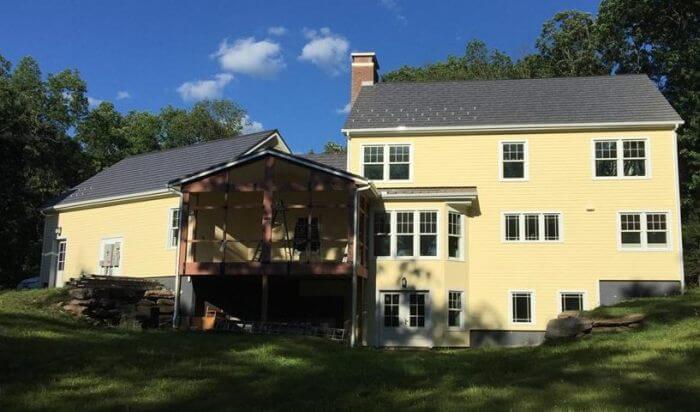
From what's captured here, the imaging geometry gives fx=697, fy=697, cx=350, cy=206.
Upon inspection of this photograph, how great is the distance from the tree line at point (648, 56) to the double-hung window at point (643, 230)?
137 inches

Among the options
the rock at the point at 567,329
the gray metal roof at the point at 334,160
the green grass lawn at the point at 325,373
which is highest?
the gray metal roof at the point at 334,160

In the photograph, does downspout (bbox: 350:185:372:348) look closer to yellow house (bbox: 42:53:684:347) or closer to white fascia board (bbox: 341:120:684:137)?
yellow house (bbox: 42:53:684:347)

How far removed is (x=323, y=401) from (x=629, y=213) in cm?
1616

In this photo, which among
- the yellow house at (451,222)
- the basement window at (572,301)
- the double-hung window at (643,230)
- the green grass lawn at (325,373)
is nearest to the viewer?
the green grass lawn at (325,373)

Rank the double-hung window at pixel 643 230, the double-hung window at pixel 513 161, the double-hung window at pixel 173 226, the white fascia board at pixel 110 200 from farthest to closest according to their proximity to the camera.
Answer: the white fascia board at pixel 110 200 < the double-hung window at pixel 173 226 < the double-hung window at pixel 513 161 < the double-hung window at pixel 643 230

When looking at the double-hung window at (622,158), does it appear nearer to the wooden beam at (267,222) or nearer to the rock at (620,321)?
the rock at (620,321)

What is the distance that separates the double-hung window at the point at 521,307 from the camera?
2321 cm

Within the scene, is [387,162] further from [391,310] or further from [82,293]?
[82,293]

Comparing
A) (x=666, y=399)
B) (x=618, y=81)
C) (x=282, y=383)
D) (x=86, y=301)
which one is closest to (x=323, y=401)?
(x=282, y=383)

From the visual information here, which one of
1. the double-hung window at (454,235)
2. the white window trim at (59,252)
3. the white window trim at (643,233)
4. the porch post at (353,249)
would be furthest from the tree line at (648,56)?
the white window trim at (59,252)

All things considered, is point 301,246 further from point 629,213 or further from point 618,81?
point 618,81

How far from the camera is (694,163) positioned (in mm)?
29438

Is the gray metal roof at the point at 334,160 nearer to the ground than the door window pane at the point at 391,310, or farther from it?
farther from it

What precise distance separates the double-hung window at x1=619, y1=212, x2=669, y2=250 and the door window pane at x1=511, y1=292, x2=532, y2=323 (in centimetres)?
352
